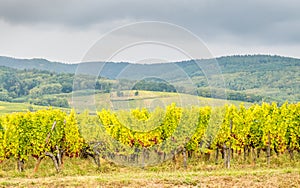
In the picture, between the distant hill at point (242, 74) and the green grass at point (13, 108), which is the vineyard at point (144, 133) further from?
the green grass at point (13, 108)

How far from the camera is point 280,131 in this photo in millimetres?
35500

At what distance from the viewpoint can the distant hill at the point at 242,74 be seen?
993 inches

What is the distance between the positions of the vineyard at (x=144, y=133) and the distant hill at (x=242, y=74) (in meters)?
3.08

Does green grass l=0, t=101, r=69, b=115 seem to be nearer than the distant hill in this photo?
No

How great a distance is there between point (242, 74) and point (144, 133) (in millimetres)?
141664

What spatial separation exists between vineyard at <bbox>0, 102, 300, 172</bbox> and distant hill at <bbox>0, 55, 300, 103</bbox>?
10.1 ft

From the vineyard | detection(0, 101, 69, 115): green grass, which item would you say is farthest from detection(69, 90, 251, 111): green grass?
detection(0, 101, 69, 115): green grass

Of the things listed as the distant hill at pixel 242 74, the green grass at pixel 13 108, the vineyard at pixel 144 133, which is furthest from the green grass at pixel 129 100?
the green grass at pixel 13 108

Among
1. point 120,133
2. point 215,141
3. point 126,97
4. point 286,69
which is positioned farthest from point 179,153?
point 286,69

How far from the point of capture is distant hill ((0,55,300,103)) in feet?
82.8

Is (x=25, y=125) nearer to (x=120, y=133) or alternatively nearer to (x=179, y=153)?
(x=120, y=133)

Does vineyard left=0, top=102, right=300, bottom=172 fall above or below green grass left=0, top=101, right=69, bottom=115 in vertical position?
above

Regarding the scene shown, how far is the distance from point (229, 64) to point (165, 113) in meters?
157

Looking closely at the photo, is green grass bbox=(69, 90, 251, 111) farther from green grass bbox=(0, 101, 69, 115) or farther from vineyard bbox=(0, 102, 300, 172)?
green grass bbox=(0, 101, 69, 115)
